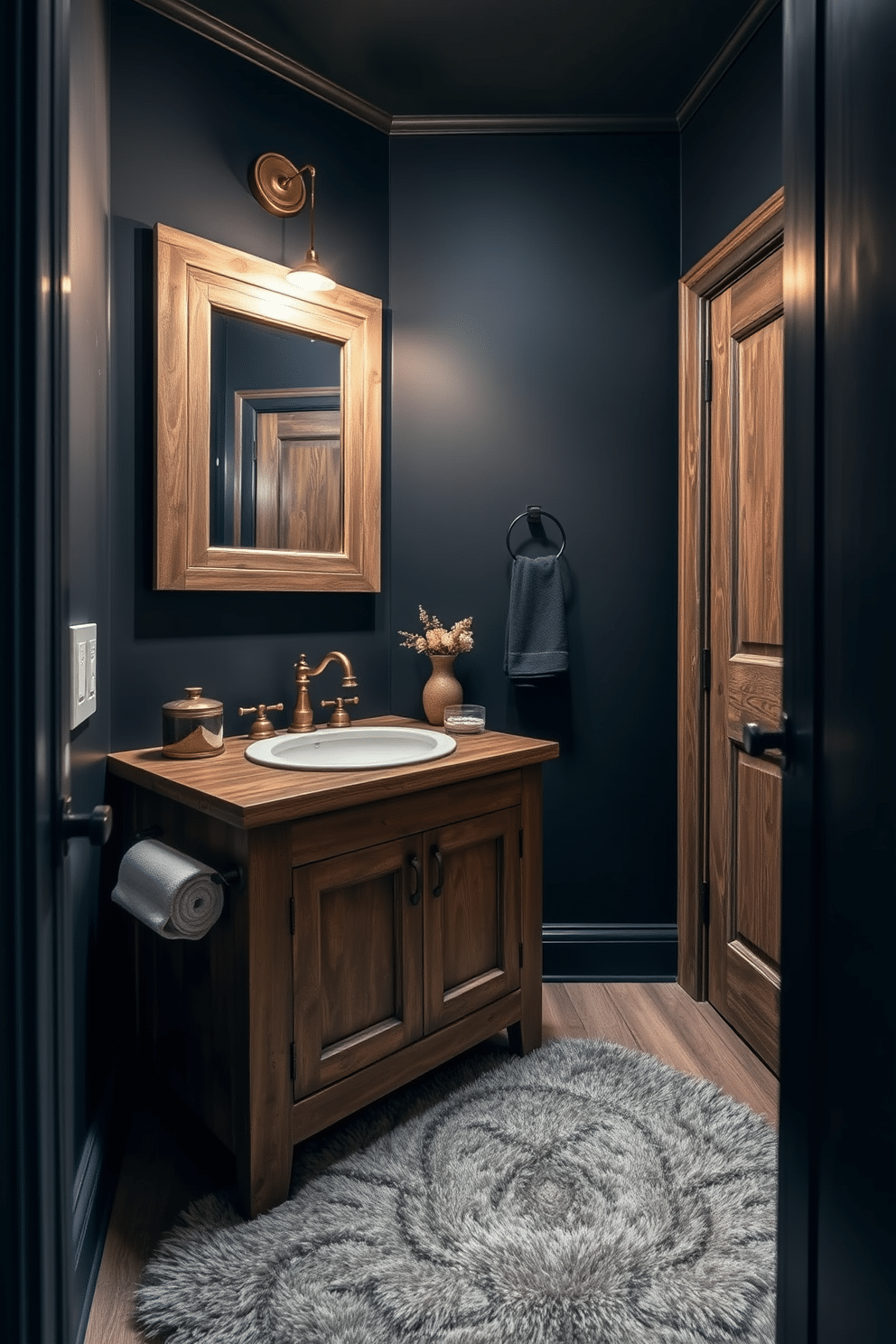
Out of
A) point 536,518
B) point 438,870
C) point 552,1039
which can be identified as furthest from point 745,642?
point 552,1039

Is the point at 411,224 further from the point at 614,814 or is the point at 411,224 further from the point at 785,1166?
the point at 785,1166

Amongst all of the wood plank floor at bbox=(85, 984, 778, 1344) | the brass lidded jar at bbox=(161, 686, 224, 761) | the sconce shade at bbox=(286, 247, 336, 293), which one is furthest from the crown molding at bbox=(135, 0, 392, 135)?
the wood plank floor at bbox=(85, 984, 778, 1344)

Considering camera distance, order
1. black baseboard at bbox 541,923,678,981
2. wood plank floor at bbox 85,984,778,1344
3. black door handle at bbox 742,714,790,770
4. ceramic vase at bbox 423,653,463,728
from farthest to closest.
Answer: black baseboard at bbox 541,923,678,981, ceramic vase at bbox 423,653,463,728, wood plank floor at bbox 85,984,778,1344, black door handle at bbox 742,714,790,770

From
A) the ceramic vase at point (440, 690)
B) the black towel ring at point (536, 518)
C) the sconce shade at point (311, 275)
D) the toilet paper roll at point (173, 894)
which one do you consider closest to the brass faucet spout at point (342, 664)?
the ceramic vase at point (440, 690)

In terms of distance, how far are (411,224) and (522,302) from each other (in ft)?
Result: 1.25

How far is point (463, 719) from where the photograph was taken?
6.93 ft

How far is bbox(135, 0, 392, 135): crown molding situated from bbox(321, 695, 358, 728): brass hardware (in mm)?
1597

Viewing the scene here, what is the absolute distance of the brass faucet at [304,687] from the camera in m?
2.07

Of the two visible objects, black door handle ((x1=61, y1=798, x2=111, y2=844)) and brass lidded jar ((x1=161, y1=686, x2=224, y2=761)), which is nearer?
black door handle ((x1=61, y1=798, x2=111, y2=844))

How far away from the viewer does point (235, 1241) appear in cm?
138

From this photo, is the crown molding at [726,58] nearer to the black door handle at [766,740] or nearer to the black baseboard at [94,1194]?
the black door handle at [766,740]

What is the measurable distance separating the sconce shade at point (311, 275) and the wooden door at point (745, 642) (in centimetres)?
104

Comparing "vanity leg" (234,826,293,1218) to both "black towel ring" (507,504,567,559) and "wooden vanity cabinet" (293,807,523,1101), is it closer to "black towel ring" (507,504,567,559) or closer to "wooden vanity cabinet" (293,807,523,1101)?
"wooden vanity cabinet" (293,807,523,1101)

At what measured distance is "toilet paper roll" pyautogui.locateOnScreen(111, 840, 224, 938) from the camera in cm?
141
